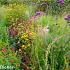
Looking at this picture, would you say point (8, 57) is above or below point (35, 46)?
below

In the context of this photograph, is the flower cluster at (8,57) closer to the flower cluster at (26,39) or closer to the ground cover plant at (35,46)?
the ground cover plant at (35,46)

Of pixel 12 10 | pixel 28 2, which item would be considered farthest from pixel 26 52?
pixel 28 2

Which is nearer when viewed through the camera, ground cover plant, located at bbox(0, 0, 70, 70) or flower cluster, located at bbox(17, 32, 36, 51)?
ground cover plant, located at bbox(0, 0, 70, 70)

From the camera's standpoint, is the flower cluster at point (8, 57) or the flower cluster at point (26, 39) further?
the flower cluster at point (26, 39)

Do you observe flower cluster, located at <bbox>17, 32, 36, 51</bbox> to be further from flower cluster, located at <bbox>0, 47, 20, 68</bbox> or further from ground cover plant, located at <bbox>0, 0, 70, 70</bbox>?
flower cluster, located at <bbox>0, 47, 20, 68</bbox>

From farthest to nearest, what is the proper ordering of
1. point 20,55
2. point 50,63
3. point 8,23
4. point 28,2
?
point 28,2 < point 8,23 < point 20,55 < point 50,63

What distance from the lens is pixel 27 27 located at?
642 centimetres

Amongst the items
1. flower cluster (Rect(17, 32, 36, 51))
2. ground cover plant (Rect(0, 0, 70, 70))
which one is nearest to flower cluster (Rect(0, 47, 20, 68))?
ground cover plant (Rect(0, 0, 70, 70))

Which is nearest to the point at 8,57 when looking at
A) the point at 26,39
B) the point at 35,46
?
the point at 35,46

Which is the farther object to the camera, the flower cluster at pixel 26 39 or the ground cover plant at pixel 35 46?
the flower cluster at pixel 26 39

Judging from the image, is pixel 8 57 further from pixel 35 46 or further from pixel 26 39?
pixel 26 39

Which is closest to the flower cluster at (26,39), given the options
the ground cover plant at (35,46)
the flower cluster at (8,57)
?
the ground cover plant at (35,46)

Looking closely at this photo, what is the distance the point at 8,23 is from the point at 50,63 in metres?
2.81

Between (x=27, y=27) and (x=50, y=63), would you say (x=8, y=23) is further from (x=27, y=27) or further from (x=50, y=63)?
(x=50, y=63)
